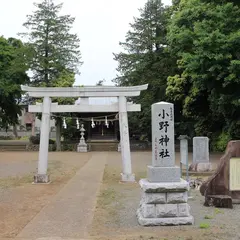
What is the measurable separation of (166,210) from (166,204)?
0.38ft

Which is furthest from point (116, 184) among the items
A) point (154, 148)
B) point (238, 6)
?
point (238, 6)

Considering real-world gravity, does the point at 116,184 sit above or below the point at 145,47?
below

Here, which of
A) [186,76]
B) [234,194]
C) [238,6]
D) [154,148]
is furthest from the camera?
[186,76]

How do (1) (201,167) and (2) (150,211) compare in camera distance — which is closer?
(2) (150,211)

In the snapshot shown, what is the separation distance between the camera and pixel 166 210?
7270 mm

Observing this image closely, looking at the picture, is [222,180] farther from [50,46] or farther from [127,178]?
[50,46]

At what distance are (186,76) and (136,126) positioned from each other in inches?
428

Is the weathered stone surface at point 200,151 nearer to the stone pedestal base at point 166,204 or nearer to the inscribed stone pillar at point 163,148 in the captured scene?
the inscribed stone pillar at point 163,148

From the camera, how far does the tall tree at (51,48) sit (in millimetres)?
33844

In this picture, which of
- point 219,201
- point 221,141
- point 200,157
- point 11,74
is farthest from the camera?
point 11,74

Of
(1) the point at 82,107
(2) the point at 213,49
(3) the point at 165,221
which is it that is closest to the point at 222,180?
(3) the point at 165,221

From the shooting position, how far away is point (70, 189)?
12.3m

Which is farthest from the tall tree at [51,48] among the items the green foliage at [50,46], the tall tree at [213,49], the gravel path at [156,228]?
the gravel path at [156,228]

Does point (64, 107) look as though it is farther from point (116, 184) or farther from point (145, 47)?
point (145, 47)
